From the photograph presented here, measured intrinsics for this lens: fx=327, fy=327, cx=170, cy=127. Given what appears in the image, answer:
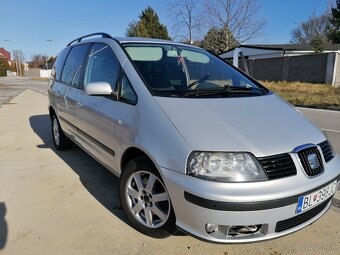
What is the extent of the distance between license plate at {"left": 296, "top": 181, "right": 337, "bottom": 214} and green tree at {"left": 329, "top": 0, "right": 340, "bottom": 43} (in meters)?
45.5

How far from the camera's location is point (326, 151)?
8.86 ft

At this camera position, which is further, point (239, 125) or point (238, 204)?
point (239, 125)

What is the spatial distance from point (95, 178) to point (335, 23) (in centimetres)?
4795

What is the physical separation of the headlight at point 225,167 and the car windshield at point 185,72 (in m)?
0.83

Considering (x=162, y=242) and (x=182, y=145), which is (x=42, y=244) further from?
(x=182, y=145)

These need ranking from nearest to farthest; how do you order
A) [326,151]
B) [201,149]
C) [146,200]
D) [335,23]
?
[201,149] < [326,151] < [146,200] < [335,23]

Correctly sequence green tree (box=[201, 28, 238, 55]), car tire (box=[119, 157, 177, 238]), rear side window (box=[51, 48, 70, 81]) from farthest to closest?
green tree (box=[201, 28, 238, 55]) → rear side window (box=[51, 48, 70, 81]) → car tire (box=[119, 157, 177, 238])

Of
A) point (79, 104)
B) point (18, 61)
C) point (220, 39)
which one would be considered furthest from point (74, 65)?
point (18, 61)

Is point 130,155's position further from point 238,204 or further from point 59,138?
point 59,138

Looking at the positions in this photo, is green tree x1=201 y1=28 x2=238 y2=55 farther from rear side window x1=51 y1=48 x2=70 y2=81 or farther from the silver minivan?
the silver minivan

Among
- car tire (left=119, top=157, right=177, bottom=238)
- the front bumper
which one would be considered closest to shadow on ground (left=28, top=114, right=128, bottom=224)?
car tire (left=119, top=157, right=177, bottom=238)

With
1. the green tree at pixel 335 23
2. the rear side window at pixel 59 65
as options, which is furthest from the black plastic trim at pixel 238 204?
the green tree at pixel 335 23

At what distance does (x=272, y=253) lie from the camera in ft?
8.69

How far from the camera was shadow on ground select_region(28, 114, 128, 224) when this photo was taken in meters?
3.56
